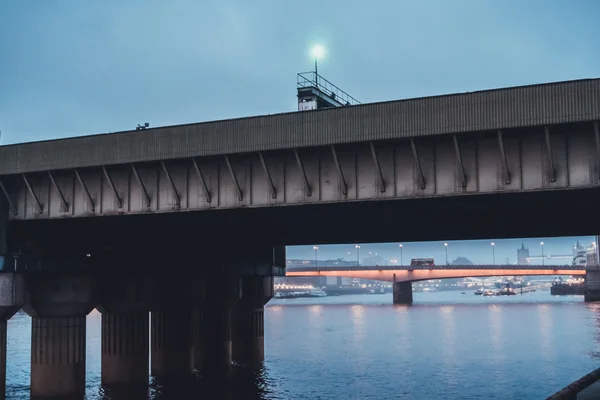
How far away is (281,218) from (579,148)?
17.6 meters

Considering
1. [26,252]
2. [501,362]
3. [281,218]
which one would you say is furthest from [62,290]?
[501,362]

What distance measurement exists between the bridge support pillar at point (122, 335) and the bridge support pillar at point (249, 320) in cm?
1386

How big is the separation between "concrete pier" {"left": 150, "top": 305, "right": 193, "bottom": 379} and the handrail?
3054cm

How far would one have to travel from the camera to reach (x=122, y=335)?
2004 inches

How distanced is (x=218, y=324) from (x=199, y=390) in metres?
8.84

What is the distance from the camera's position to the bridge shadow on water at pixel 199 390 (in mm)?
49156

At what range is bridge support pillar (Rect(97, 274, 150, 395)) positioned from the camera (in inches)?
1992

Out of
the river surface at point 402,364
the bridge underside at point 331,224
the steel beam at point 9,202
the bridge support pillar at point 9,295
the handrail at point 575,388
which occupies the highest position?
the steel beam at point 9,202

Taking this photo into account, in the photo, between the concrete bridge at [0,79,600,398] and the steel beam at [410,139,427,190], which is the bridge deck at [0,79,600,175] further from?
the steel beam at [410,139,427,190]

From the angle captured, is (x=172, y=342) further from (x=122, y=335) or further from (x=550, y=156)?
(x=550, y=156)

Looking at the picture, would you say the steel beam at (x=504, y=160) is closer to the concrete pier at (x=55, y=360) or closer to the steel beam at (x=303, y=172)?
the steel beam at (x=303, y=172)

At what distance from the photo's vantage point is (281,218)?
41.0 meters

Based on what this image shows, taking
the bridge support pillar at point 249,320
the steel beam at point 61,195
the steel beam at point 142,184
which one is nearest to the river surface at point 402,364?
the bridge support pillar at point 249,320

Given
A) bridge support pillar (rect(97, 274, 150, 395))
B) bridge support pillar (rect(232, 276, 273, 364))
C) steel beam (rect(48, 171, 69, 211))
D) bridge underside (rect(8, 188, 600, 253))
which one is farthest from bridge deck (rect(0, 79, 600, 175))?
bridge support pillar (rect(232, 276, 273, 364))
